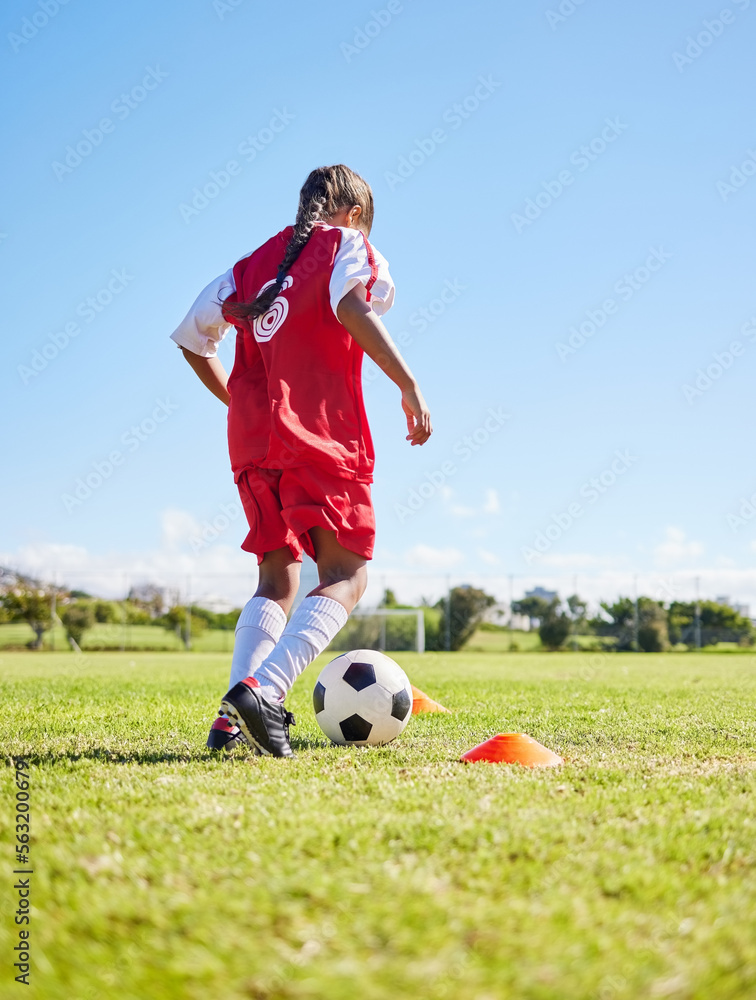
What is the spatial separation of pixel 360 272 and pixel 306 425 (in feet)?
2.17

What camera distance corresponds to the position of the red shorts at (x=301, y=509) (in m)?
3.26

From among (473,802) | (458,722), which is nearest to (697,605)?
(458,722)

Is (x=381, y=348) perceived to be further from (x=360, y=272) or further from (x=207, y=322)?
(x=207, y=322)

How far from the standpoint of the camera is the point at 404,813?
7.05ft

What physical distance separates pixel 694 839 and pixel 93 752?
7.59 ft

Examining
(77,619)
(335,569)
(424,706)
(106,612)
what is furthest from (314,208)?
(106,612)

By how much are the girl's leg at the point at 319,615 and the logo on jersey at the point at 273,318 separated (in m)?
0.85

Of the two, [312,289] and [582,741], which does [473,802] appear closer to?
[582,741]

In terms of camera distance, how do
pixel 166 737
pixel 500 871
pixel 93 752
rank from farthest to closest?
pixel 166 737, pixel 93 752, pixel 500 871

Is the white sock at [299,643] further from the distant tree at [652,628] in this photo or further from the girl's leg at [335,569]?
the distant tree at [652,628]

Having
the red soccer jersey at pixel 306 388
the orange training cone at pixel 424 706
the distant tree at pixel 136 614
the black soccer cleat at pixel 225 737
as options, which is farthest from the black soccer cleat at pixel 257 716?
the distant tree at pixel 136 614

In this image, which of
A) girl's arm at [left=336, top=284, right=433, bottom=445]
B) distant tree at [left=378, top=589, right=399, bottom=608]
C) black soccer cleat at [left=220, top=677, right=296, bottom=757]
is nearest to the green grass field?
black soccer cleat at [left=220, top=677, right=296, bottom=757]

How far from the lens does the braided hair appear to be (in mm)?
3506

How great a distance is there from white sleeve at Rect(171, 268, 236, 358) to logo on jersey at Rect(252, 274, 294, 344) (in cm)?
36
